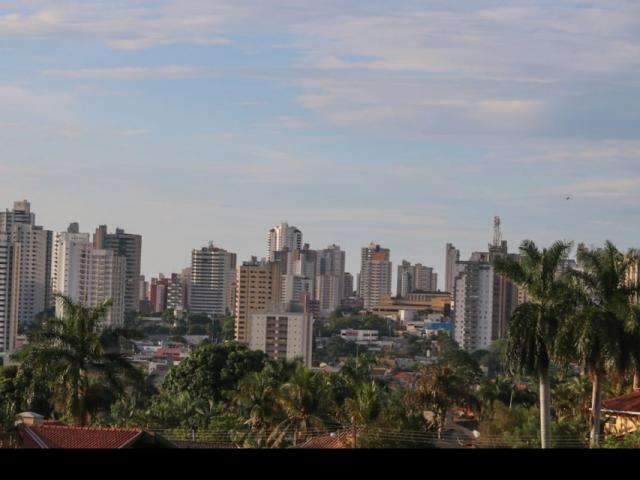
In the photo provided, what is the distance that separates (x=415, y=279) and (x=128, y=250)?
160ft

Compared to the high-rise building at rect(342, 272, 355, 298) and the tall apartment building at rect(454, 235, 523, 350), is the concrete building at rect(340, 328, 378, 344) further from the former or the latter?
the high-rise building at rect(342, 272, 355, 298)

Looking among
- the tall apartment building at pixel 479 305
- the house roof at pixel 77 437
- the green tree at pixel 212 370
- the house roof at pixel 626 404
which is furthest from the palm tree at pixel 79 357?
the tall apartment building at pixel 479 305

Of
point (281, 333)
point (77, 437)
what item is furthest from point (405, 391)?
point (281, 333)

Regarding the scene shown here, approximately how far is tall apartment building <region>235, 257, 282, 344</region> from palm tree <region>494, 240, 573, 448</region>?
6061 centimetres

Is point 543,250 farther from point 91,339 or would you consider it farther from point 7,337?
point 7,337

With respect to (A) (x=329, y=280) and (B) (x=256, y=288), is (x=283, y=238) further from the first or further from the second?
(B) (x=256, y=288)

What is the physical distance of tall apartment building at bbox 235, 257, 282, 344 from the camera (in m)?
76.8

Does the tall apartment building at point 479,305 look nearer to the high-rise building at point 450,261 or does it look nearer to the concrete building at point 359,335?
the concrete building at point 359,335

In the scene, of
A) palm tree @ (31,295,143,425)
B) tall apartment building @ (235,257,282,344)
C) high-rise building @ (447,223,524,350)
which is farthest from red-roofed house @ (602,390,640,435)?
high-rise building @ (447,223,524,350)

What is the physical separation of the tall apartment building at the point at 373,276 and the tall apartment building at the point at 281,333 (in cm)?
4961

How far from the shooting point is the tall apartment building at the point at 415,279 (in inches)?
4961

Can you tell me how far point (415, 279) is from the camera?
130m
